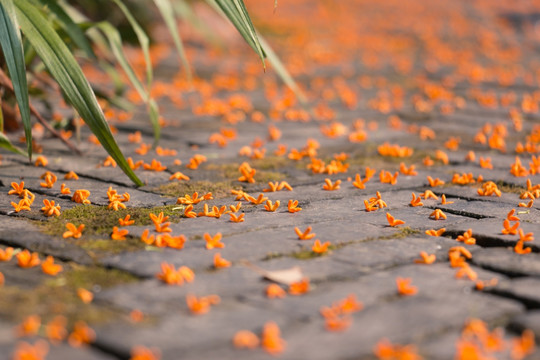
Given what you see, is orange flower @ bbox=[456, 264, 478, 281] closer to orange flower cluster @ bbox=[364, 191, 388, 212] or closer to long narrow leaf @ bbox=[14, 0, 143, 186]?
orange flower cluster @ bbox=[364, 191, 388, 212]

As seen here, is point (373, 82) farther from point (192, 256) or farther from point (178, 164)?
point (192, 256)

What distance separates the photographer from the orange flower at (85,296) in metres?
1.65

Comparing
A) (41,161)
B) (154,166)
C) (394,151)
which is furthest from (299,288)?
(394,151)

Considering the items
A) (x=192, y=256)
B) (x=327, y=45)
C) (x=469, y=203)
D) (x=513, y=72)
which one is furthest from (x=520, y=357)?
(x=327, y=45)

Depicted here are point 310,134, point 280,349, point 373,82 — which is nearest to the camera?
point 280,349

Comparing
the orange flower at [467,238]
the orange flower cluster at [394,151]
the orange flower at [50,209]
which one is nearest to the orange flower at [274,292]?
the orange flower at [467,238]

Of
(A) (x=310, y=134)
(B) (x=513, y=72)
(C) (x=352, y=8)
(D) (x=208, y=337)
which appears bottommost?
(D) (x=208, y=337)

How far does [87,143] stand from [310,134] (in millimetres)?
1206

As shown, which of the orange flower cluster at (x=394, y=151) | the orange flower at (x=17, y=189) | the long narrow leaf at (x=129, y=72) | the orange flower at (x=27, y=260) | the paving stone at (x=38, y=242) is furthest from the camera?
the orange flower cluster at (x=394, y=151)

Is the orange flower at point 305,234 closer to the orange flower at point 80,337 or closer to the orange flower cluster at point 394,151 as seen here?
the orange flower at point 80,337

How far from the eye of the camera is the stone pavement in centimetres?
151

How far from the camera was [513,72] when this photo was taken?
21.9 ft

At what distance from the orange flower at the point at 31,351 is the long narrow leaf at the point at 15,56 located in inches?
37.8

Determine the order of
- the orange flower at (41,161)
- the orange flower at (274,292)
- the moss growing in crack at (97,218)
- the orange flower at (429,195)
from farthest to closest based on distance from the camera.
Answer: the orange flower at (41,161)
the orange flower at (429,195)
the moss growing in crack at (97,218)
the orange flower at (274,292)
